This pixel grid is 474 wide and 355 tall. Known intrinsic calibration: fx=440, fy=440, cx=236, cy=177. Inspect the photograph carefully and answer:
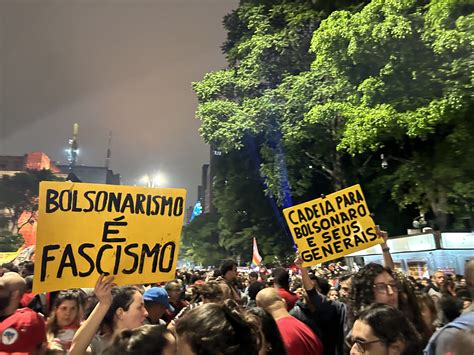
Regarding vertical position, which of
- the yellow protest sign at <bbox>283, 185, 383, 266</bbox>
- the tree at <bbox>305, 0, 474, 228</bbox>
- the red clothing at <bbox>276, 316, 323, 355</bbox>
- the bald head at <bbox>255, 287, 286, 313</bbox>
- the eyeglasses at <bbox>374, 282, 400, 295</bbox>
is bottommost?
the red clothing at <bbox>276, 316, 323, 355</bbox>

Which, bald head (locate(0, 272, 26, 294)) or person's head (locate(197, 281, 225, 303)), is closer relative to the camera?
bald head (locate(0, 272, 26, 294))

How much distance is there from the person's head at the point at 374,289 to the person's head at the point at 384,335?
911mm

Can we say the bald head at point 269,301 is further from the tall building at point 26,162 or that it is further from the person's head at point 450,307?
the tall building at point 26,162

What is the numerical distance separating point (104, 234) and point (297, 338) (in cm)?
150

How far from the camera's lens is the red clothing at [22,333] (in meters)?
2.21

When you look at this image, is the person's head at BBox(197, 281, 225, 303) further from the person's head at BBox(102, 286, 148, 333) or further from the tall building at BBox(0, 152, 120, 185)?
the tall building at BBox(0, 152, 120, 185)

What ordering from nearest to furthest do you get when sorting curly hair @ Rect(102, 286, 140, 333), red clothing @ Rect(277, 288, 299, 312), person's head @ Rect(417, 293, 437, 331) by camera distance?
curly hair @ Rect(102, 286, 140, 333) < person's head @ Rect(417, 293, 437, 331) < red clothing @ Rect(277, 288, 299, 312)

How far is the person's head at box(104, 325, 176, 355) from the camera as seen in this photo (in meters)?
1.68

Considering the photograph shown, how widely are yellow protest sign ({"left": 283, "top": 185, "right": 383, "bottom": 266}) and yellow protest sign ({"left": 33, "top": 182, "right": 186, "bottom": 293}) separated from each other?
2.19 metres

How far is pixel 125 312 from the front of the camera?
2719 millimetres

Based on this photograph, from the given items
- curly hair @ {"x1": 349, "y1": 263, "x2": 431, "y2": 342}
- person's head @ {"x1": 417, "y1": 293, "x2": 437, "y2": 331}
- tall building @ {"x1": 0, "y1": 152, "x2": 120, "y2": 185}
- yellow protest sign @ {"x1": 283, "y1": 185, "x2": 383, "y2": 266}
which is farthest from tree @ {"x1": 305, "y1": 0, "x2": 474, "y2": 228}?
tall building @ {"x1": 0, "y1": 152, "x2": 120, "y2": 185}

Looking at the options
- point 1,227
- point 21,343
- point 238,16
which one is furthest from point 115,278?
point 1,227

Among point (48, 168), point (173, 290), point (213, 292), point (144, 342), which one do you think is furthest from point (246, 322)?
point (48, 168)

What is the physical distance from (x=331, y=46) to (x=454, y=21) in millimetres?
3702
